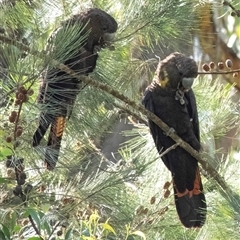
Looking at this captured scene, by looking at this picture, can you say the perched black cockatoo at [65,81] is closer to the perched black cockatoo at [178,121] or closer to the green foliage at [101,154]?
the green foliage at [101,154]

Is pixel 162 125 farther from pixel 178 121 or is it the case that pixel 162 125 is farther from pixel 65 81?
pixel 65 81

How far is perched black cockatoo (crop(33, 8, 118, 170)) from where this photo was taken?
1.24 metres

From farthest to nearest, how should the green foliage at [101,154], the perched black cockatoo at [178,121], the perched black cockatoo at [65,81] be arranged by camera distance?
the perched black cockatoo at [178,121]
the perched black cockatoo at [65,81]
the green foliage at [101,154]

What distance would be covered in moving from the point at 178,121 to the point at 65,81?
46cm

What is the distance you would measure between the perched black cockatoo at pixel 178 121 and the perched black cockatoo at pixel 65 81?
0.21 metres

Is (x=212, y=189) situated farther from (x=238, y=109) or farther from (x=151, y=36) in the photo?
(x=151, y=36)

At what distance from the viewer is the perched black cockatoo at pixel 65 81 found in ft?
4.06

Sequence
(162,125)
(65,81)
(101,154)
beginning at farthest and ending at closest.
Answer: (101,154), (162,125), (65,81)

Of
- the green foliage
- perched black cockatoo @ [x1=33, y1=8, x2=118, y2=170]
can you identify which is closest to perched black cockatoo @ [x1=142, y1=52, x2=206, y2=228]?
the green foliage

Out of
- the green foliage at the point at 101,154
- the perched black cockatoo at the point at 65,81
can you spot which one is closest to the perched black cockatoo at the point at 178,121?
the green foliage at the point at 101,154

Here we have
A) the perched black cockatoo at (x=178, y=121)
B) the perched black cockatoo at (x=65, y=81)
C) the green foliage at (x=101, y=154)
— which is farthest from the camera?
the perched black cockatoo at (x=178, y=121)

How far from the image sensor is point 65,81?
53.5 inches

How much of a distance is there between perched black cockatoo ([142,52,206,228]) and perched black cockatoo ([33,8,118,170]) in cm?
21

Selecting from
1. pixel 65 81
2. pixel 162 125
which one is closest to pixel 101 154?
pixel 162 125
